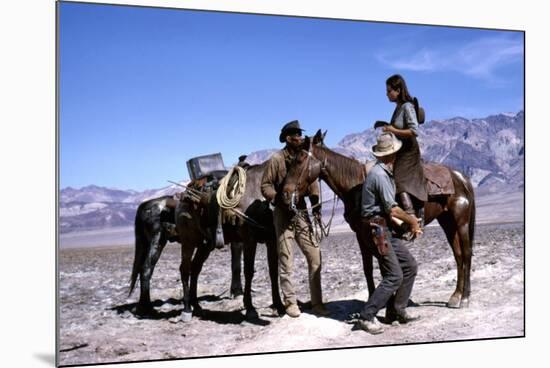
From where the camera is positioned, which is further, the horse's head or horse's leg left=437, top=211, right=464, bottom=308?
horse's leg left=437, top=211, right=464, bottom=308

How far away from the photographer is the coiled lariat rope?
834cm

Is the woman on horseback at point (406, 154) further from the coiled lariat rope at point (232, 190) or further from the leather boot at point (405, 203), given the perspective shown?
the coiled lariat rope at point (232, 190)

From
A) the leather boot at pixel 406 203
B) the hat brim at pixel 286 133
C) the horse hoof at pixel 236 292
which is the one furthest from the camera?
the horse hoof at pixel 236 292

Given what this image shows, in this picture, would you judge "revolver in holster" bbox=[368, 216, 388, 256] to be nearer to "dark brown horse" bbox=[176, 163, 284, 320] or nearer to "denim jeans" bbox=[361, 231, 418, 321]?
"denim jeans" bbox=[361, 231, 418, 321]

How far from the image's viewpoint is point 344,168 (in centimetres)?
796

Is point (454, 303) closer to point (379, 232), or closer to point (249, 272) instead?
point (379, 232)

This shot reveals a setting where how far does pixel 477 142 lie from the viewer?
9.40 meters

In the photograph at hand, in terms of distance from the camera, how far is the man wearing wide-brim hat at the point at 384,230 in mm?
7723

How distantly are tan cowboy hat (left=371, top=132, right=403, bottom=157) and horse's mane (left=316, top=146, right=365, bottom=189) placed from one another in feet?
0.80

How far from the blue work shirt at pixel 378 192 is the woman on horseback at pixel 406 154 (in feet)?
0.99

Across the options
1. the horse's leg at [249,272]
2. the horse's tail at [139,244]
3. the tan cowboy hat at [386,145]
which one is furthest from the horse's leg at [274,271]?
the horse's tail at [139,244]

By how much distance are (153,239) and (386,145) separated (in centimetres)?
292

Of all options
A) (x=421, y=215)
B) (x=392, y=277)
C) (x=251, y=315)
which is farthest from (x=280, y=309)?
(x=421, y=215)

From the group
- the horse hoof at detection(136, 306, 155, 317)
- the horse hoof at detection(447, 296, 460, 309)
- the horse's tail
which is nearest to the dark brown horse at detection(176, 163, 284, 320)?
the horse hoof at detection(136, 306, 155, 317)
